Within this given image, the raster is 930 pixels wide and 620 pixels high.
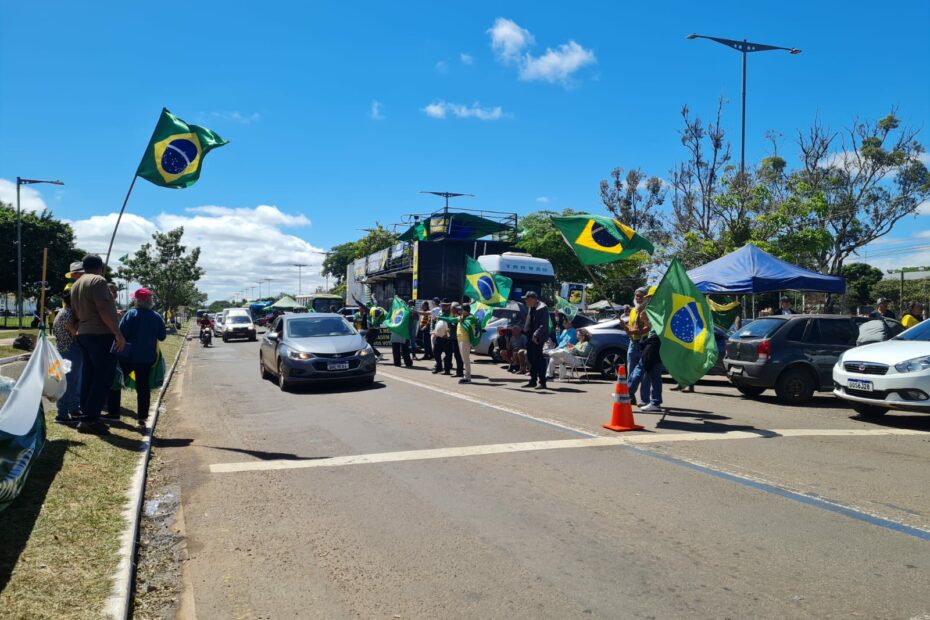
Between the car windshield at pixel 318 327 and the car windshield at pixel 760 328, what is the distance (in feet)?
25.1

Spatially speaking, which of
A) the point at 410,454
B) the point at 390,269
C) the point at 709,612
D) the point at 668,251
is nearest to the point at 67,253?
the point at 390,269

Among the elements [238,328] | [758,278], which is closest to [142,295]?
[758,278]

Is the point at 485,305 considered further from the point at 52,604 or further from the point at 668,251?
the point at 52,604

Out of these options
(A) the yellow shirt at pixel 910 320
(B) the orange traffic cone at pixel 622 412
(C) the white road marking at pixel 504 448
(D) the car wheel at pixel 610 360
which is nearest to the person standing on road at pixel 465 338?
(D) the car wheel at pixel 610 360

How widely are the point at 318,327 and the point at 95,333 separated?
662 cm

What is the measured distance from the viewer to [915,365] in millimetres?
9195

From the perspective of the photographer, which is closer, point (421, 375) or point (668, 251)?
point (421, 375)

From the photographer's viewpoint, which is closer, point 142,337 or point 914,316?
point 142,337

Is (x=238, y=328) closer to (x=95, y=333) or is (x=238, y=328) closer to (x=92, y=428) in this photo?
(x=92, y=428)

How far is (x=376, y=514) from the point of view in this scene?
17.0ft

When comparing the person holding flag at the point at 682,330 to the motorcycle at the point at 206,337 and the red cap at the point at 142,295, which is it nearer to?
the red cap at the point at 142,295

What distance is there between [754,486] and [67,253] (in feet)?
203

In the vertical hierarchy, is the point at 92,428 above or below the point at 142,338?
below

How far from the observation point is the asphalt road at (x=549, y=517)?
12.2ft
